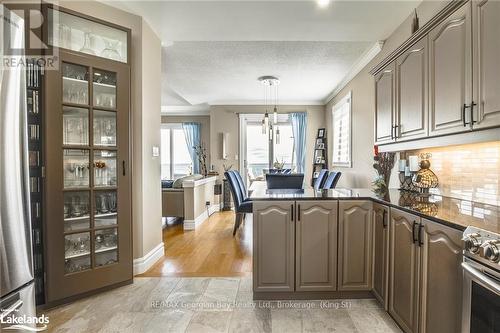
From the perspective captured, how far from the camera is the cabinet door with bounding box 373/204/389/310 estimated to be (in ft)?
6.38

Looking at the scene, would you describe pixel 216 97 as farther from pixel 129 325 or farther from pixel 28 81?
pixel 129 325

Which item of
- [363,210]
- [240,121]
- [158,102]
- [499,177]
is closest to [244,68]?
[158,102]

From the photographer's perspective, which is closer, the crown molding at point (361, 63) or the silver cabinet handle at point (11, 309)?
the silver cabinet handle at point (11, 309)

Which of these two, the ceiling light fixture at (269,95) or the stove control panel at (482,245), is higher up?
the ceiling light fixture at (269,95)

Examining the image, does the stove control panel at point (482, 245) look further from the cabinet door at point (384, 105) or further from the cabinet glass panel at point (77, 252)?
the cabinet glass panel at point (77, 252)

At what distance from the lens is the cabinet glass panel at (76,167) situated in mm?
2270

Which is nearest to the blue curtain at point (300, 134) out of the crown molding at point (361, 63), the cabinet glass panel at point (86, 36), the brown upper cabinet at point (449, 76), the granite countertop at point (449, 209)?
the crown molding at point (361, 63)

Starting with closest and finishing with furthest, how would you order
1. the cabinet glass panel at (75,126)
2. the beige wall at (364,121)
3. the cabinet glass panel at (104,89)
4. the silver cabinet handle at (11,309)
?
the silver cabinet handle at (11,309) < the cabinet glass panel at (75,126) < the cabinet glass panel at (104,89) < the beige wall at (364,121)

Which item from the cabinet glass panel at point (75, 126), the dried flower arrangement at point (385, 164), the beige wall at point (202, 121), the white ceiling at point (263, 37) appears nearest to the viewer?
the cabinet glass panel at point (75, 126)

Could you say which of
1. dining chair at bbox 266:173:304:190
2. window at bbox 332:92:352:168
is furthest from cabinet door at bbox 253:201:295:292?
window at bbox 332:92:352:168

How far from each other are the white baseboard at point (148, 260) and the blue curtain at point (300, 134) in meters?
4.26

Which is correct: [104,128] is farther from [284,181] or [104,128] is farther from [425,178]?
[425,178]

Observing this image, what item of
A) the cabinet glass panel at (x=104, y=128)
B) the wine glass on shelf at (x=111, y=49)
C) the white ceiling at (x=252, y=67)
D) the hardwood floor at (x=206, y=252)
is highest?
the white ceiling at (x=252, y=67)

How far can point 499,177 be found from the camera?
1642mm
